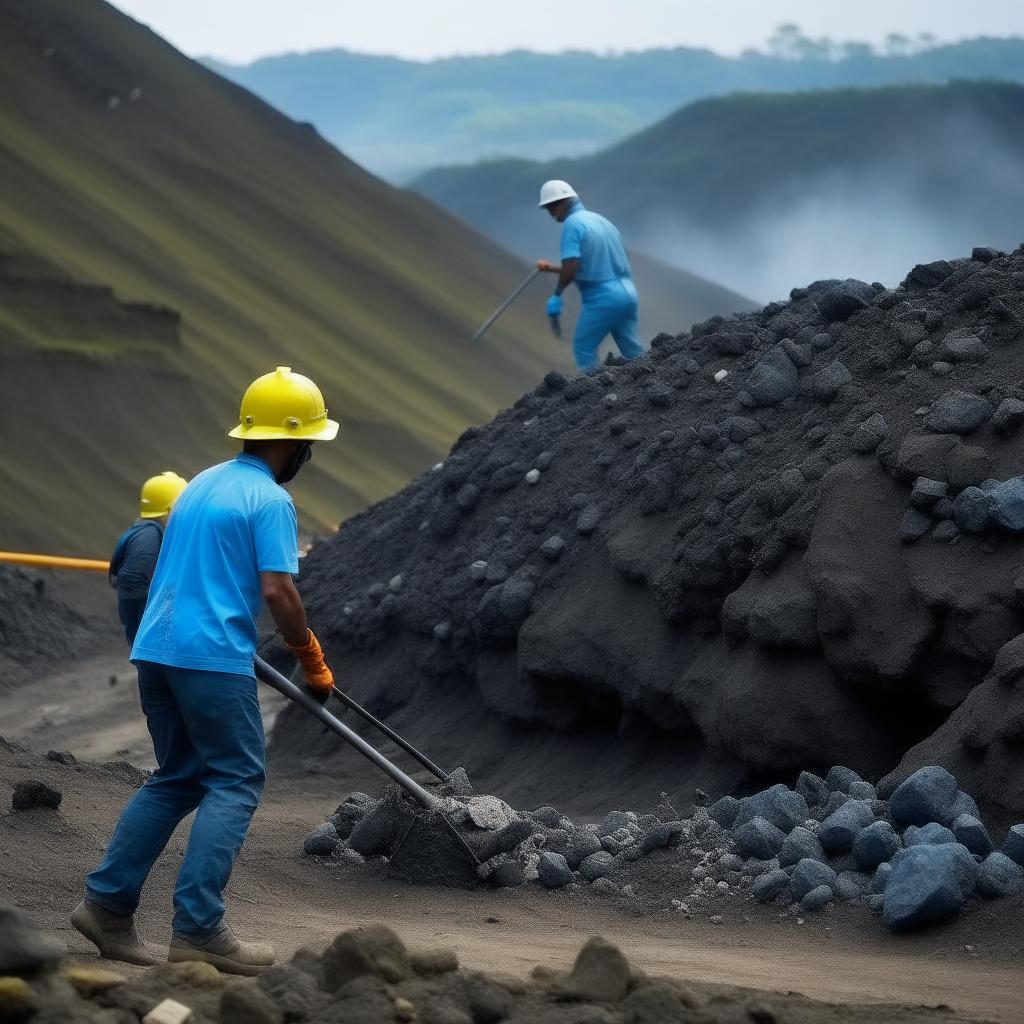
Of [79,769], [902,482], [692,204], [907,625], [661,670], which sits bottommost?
[79,769]

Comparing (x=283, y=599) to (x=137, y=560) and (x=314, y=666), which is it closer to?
(x=314, y=666)

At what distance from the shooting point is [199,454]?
18.5 m

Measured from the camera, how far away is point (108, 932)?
4.79 metres

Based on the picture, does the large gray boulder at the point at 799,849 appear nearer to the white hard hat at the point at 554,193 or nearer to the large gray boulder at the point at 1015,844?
the large gray boulder at the point at 1015,844

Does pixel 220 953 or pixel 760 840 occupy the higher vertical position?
pixel 760 840

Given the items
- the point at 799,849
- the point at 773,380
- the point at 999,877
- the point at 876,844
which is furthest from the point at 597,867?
the point at 773,380

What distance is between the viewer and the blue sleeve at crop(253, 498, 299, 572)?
4.77 metres

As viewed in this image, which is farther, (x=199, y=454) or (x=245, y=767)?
(x=199, y=454)

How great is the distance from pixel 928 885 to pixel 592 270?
280 inches

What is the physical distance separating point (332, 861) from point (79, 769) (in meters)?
1.74

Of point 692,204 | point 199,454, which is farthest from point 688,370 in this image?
point 692,204

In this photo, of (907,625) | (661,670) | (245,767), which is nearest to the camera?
(245,767)

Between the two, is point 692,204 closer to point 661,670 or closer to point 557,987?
point 661,670

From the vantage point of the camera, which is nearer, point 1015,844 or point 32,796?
point 1015,844
